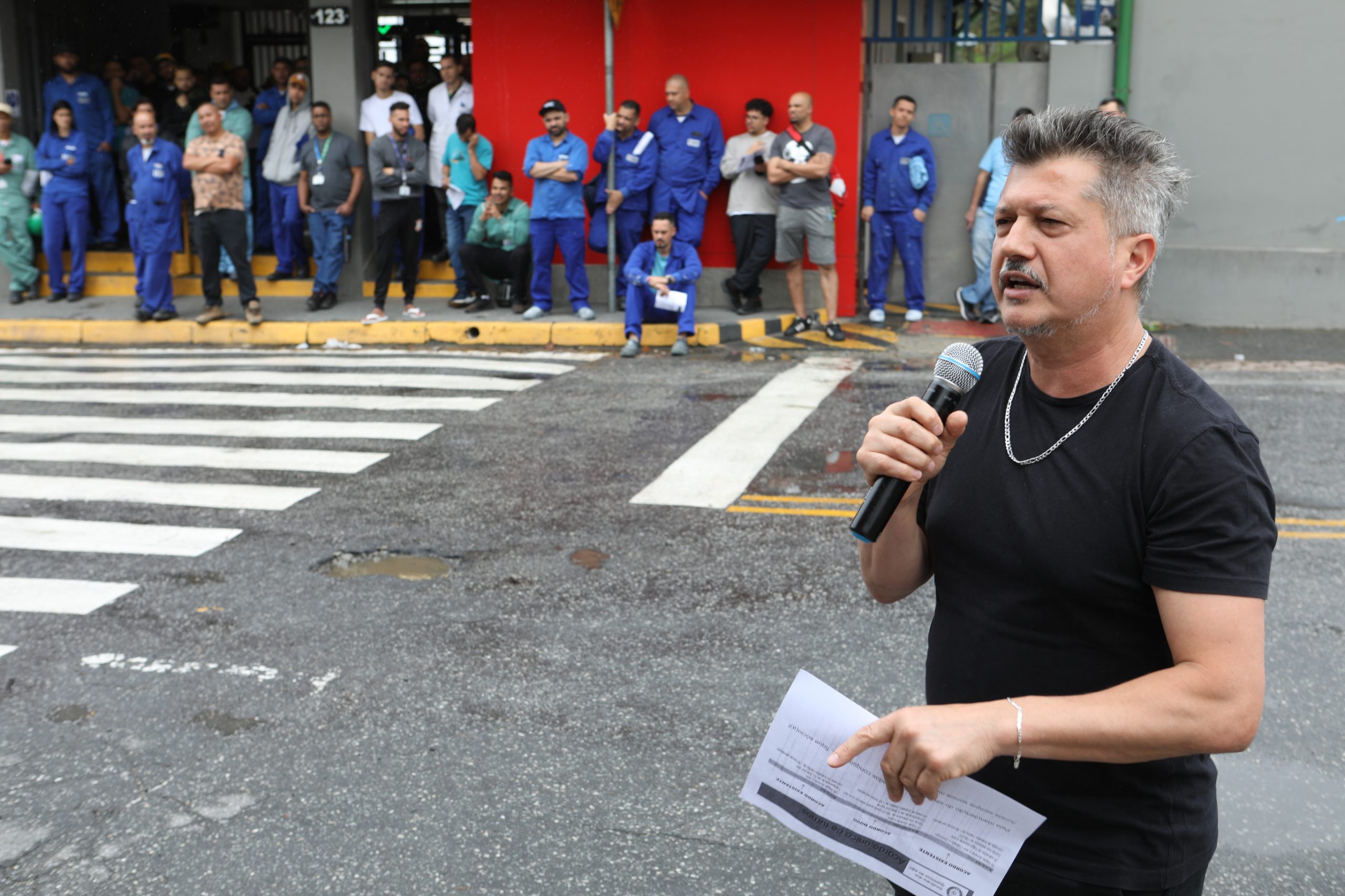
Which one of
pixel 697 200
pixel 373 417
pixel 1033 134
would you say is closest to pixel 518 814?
pixel 1033 134

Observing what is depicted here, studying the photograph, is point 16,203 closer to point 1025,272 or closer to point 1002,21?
point 1002,21

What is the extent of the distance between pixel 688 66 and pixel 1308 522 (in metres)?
9.72

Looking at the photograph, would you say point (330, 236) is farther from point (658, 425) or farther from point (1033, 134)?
point (1033, 134)

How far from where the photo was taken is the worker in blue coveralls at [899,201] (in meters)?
13.7

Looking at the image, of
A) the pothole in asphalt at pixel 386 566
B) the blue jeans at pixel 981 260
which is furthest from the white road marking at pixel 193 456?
the blue jeans at pixel 981 260

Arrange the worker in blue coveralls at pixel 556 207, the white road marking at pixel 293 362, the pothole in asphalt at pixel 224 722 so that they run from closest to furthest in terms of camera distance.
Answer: the pothole in asphalt at pixel 224 722, the white road marking at pixel 293 362, the worker in blue coveralls at pixel 556 207

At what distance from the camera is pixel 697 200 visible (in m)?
13.8

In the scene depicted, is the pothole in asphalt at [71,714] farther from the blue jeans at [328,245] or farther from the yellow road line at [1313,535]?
the blue jeans at [328,245]

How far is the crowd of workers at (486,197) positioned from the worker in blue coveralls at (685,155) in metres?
0.02

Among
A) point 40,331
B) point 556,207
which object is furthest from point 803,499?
point 40,331

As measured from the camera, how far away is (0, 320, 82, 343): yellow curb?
14203 millimetres

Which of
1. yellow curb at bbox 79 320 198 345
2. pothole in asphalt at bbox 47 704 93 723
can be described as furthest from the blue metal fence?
pothole in asphalt at bbox 47 704 93 723

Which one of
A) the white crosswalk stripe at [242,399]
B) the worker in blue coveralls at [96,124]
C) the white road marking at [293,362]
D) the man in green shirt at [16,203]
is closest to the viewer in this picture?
the white crosswalk stripe at [242,399]

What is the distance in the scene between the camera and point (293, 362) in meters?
12.2
